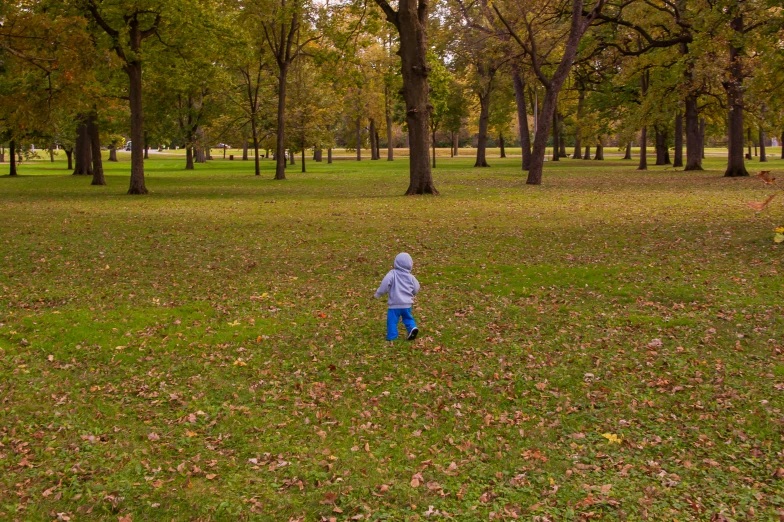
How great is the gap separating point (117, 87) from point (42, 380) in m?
26.5

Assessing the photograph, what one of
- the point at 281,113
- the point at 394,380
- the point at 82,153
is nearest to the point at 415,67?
the point at 281,113

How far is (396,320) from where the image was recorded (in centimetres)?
809

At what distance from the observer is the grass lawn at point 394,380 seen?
488 cm

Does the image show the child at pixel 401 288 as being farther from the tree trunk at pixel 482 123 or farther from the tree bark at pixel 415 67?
the tree trunk at pixel 482 123

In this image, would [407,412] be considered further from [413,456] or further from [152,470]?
[152,470]

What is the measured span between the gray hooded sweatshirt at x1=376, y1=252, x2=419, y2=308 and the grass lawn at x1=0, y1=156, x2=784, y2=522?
576mm

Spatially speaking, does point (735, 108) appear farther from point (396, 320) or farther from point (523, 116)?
point (396, 320)

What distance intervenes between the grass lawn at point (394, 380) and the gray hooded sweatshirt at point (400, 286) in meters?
0.58

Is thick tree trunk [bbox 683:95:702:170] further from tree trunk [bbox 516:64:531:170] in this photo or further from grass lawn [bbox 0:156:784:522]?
grass lawn [bbox 0:156:784:522]

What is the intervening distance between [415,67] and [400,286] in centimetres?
1621

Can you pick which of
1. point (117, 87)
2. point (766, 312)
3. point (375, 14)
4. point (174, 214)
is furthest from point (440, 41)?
point (766, 312)

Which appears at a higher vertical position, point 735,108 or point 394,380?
point 735,108

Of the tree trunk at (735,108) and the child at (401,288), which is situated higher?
the tree trunk at (735,108)

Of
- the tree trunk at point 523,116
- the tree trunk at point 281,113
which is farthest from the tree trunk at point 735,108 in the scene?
the tree trunk at point 281,113
